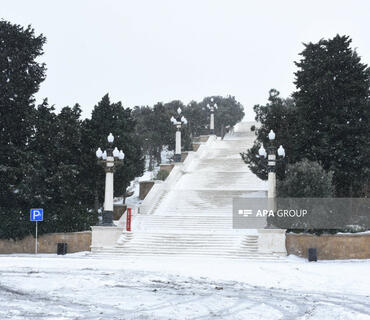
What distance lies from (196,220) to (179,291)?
1530cm

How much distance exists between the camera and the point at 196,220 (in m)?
28.5

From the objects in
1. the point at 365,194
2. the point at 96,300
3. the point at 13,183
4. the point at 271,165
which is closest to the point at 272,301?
the point at 96,300

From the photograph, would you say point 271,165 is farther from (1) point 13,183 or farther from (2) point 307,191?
(1) point 13,183

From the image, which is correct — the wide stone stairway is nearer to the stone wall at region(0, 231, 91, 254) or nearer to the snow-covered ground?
the stone wall at region(0, 231, 91, 254)

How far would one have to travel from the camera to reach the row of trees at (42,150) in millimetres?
26000

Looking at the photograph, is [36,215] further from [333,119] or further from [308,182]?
[333,119]

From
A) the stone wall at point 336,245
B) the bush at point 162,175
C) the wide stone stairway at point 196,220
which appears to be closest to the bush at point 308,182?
the stone wall at point 336,245

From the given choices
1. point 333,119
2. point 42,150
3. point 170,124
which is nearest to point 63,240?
point 42,150

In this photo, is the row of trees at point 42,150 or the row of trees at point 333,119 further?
the row of trees at point 333,119

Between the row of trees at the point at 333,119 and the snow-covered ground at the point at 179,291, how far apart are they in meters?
9.24

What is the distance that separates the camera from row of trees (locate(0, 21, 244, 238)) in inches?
1024

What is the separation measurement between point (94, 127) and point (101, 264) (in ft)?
43.6

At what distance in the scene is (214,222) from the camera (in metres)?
28.1

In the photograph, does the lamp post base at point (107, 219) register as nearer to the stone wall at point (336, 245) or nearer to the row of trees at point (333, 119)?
the stone wall at point (336, 245)
